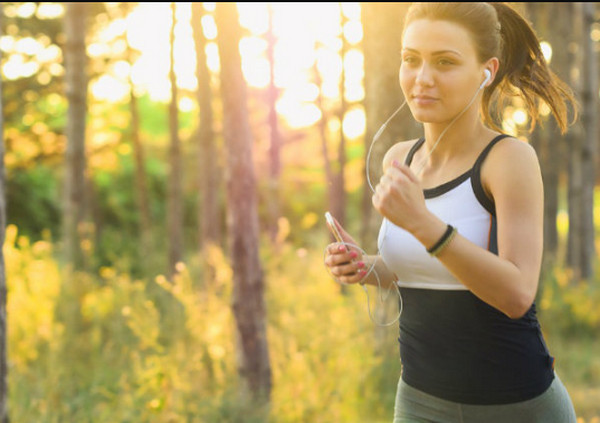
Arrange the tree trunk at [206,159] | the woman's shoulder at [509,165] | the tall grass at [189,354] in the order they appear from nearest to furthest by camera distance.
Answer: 1. the woman's shoulder at [509,165]
2. the tall grass at [189,354]
3. the tree trunk at [206,159]

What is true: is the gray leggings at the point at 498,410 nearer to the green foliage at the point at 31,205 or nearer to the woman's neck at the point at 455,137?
the woman's neck at the point at 455,137

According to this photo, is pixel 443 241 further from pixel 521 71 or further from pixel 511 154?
pixel 521 71

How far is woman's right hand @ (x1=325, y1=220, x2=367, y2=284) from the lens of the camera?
2340 millimetres

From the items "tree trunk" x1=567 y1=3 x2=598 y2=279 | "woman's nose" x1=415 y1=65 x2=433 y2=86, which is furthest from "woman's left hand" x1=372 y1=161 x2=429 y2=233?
"tree trunk" x1=567 y1=3 x2=598 y2=279

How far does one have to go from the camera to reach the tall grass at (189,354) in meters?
5.20

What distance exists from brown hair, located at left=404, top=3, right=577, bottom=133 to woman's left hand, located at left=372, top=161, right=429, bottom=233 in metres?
0.57

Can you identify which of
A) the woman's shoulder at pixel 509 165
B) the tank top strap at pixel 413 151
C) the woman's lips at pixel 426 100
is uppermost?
the woman's lips at pixel 426 100

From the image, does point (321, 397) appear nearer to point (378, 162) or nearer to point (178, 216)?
point (378, 162)

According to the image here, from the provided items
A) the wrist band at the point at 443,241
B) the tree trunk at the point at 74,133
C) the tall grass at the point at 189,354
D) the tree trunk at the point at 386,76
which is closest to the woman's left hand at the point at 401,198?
the wrist band at the point at 443,241

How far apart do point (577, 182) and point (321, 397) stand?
8.25 metres

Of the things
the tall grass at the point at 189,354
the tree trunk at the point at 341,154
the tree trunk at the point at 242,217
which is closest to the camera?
the tall grass at the point at 189,354

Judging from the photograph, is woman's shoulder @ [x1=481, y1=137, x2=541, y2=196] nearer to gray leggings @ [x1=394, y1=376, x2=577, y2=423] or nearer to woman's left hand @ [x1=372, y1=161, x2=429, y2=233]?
woman's left hand @ [x1=372, y1=161, x2=429, y2=233]

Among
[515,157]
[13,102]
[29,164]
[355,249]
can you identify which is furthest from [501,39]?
[29,164]

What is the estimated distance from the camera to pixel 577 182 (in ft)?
40.4
